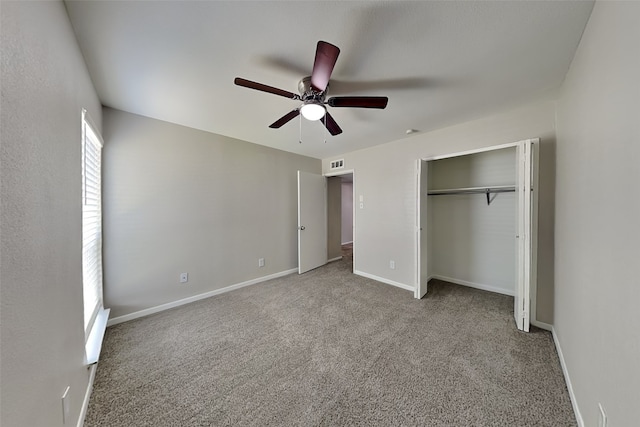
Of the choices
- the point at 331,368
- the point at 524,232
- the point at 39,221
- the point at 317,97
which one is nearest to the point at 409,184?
the point at 524,232

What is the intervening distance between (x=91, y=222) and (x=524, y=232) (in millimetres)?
4048

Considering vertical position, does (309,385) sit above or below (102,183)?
below

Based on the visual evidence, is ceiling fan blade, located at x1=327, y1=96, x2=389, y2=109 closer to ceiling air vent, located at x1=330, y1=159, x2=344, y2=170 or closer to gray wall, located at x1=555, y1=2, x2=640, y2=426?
gray wall, located at x1=555, y1=2, x2=640, y2=426

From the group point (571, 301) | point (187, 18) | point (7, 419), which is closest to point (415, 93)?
point (187, 18)

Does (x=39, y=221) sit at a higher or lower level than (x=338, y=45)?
lower

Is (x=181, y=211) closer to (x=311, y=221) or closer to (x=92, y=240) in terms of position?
(x=92, y=240)

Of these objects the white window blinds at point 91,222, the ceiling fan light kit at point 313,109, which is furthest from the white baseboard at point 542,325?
the white window blinds at point 91,222

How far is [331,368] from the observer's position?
5.41 ft

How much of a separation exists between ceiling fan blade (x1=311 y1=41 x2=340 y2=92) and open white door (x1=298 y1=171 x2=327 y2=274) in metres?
2.40

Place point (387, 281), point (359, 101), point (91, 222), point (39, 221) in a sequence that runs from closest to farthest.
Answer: point (39, 221), point (359, 101), point (91, 222), point (387, 281)

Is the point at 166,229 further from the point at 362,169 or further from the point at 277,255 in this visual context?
the point at 362,169

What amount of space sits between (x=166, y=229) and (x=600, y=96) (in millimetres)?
3752

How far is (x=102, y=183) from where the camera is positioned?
2199 millimetres

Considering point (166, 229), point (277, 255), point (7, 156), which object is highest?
point (7, 156)
